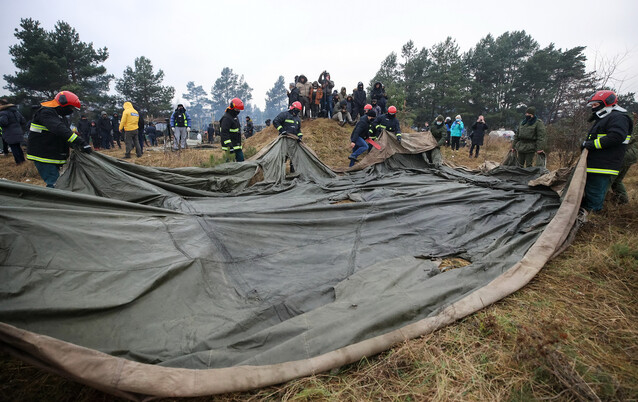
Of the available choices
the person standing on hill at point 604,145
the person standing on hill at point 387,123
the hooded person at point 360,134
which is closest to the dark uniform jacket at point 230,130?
the hooded person at point 360,134

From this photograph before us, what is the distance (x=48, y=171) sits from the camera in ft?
13.3

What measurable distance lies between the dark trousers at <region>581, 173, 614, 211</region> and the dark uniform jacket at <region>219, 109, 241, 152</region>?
6.38 metres

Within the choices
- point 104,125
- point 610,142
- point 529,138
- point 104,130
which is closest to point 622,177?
point 610,142

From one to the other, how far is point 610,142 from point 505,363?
344 cm

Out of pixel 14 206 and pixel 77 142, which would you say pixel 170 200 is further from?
pixel 14 206

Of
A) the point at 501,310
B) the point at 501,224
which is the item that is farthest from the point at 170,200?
the point at 501,224

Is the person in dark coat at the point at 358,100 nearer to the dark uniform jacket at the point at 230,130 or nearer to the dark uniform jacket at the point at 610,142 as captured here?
the dark uniform jacket at the point at 230,130

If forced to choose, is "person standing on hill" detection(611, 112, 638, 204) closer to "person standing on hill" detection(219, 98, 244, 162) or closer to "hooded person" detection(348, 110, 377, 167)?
"hooded person" detection(348, 110, 377, 167)

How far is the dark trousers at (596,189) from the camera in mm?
3424

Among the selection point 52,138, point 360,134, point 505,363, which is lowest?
point 505,363

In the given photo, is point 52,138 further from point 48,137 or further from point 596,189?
point 596,189

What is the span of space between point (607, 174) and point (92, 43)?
27798mm

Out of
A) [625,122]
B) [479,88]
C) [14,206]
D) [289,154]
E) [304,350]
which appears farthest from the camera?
[479,88]

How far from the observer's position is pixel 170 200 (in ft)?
12.4
